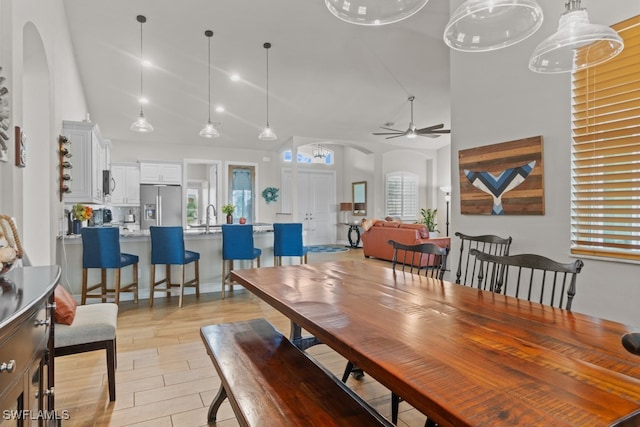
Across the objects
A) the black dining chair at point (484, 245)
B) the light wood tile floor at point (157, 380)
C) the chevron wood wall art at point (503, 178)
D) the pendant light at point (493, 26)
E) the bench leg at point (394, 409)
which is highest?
the pendant light at point (493, 26)

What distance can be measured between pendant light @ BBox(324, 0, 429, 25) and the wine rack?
3.11 metres

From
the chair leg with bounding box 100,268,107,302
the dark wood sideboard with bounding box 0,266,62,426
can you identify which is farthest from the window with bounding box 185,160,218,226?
the dark wood sideboard with bounding box 0,266,62,426

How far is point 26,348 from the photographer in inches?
42.1

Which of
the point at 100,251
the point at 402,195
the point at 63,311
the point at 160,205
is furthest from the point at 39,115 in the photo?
the point at 402,195

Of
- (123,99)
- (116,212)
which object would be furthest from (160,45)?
(116,212)

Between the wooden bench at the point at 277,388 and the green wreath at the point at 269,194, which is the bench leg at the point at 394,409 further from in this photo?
the green wreath at the point at 269,194

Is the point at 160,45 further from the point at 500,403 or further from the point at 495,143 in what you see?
the point at 500,403

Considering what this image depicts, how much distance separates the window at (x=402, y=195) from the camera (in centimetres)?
1027

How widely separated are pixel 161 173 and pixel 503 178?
7198mm

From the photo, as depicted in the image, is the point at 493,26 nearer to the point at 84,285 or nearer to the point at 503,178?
the point at 503,178

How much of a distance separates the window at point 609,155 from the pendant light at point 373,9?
5.02ft

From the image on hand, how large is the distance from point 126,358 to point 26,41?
8.42 feet

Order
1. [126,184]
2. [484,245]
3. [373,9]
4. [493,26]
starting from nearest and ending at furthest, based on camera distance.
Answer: [373,9], [493,26], [484,245], [126,184]

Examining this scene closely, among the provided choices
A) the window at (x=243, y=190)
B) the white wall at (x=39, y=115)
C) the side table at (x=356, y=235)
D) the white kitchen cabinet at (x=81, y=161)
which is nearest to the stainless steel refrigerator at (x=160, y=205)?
the window at (x=243, y=190)
